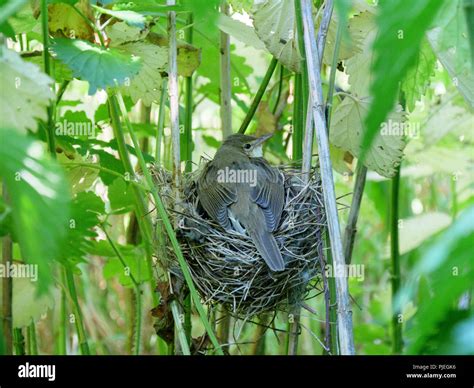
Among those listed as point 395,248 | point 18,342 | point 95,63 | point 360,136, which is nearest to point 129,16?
point 95,63

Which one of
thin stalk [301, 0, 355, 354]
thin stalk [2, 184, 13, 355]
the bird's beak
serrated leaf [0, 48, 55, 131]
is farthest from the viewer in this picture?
the bird's beak

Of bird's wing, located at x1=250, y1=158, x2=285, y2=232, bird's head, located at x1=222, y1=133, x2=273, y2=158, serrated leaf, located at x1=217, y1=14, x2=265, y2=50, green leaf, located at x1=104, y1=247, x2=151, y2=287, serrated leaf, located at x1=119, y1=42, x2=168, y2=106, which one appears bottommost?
green leaf, located at x1=104, y1=247, x2=151, y2=287

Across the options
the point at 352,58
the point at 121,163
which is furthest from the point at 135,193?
the point at 352,58

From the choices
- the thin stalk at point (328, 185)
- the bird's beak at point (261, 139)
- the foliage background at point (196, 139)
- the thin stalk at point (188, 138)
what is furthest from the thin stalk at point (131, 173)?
the bird's beak at point (261, 139)

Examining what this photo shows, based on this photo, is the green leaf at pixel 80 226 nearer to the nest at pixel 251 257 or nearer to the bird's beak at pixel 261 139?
the nest at pixel 251 257

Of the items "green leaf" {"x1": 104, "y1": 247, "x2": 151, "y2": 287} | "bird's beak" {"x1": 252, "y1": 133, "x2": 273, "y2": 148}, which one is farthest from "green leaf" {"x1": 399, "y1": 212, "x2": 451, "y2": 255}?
"green leaf" {"x1": 104, "y1": 247, "x2": 151, "y2": 287}

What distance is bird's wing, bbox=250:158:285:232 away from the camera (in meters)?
3.02

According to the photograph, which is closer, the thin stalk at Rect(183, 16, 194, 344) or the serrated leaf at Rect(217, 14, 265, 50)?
the thin stalk at Rect(183, 16, 194, 344)

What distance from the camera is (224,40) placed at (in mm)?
2961

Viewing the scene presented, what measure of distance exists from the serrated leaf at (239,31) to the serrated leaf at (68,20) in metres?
0.49

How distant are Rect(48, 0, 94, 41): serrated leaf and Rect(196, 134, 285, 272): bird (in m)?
1.04

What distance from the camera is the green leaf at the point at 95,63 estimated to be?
1.98 metres

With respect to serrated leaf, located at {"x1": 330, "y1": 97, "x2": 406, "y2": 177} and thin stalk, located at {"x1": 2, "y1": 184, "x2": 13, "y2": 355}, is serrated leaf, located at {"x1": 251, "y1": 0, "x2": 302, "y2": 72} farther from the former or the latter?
thin stalk, located at {"x1": 2, "y1": 184, "x2": 13, "y2": 355}
